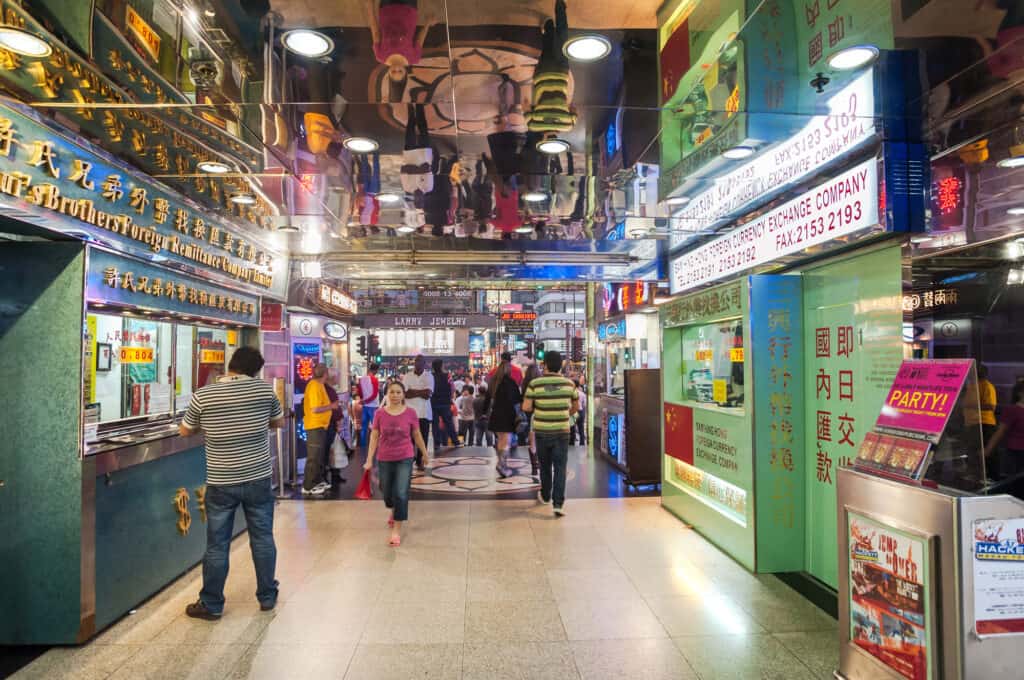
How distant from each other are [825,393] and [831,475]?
0.58 metres

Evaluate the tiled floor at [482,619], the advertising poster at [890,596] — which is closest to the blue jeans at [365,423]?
the tiled floor at [482,619]

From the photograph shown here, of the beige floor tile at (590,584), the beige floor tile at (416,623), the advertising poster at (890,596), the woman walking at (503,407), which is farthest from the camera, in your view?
the woman walking at (503,407)

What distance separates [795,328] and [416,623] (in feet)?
11.2

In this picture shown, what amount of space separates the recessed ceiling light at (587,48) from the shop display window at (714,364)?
2787 millimetres

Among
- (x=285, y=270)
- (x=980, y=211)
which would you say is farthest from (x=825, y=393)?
(x=285, y=270)

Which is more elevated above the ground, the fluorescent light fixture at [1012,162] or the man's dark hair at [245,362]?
the fluorescent light fixture at [1012,162]

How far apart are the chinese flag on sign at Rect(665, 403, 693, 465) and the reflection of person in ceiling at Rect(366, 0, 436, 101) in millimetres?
4177

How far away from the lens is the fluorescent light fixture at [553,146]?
3.84 meters

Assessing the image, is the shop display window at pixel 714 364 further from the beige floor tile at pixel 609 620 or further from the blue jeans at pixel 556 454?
the beige floor tile at pixel 609 620

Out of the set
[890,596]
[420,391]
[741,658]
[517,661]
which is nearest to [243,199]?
[517,661]

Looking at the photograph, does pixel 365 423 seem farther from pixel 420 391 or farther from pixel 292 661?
pixel 292 661

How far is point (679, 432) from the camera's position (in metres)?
6.03

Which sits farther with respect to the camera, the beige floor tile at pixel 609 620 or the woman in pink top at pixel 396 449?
the woman in pink top at pixel 396 449

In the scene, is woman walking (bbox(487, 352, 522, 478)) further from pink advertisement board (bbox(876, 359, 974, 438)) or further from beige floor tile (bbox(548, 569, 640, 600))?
pink advertisement board (bbox(876, 359, 974, 438))
